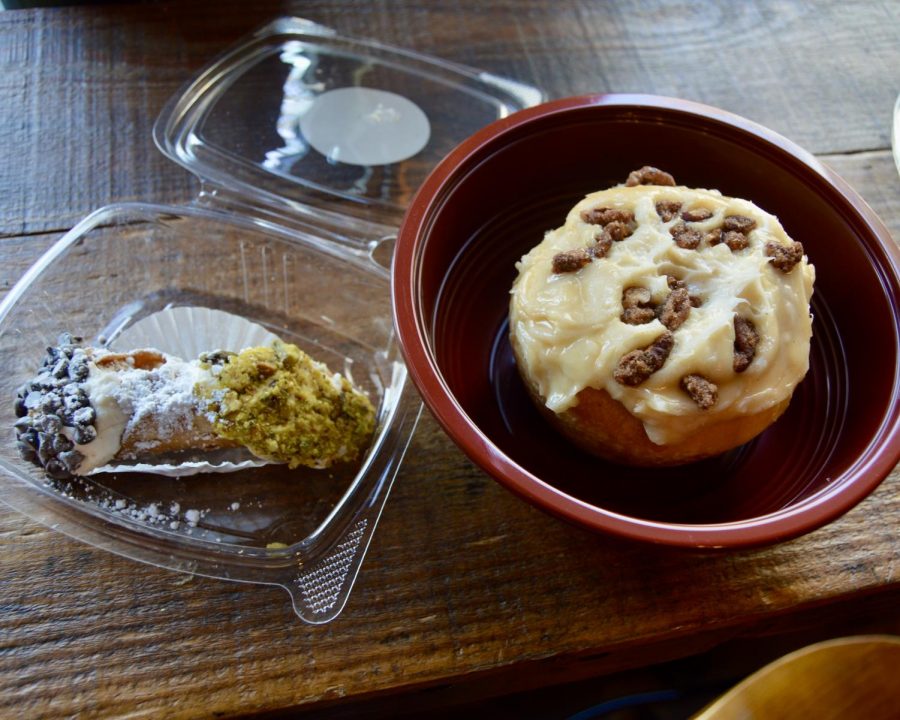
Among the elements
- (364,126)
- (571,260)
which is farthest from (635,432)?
(364,126)

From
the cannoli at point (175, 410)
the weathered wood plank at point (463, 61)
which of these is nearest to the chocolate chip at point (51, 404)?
the cannoli at point (175, 410)

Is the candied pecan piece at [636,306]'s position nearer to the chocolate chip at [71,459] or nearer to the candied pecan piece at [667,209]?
the candied pecan piece at [667,209]

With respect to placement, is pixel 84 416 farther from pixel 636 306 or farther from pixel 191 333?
pixel 636 306

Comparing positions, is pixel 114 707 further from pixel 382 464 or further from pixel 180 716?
pixel 382 464

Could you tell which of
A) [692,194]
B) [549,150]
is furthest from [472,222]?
[692,194]

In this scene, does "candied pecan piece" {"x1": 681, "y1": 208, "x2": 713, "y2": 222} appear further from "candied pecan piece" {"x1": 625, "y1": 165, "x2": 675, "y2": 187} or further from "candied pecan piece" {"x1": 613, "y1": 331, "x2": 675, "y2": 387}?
"candied pecan piece" {"x1": 613, "y1": 331, "x2": 675, "y2": 387}

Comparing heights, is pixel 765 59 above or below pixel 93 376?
above
